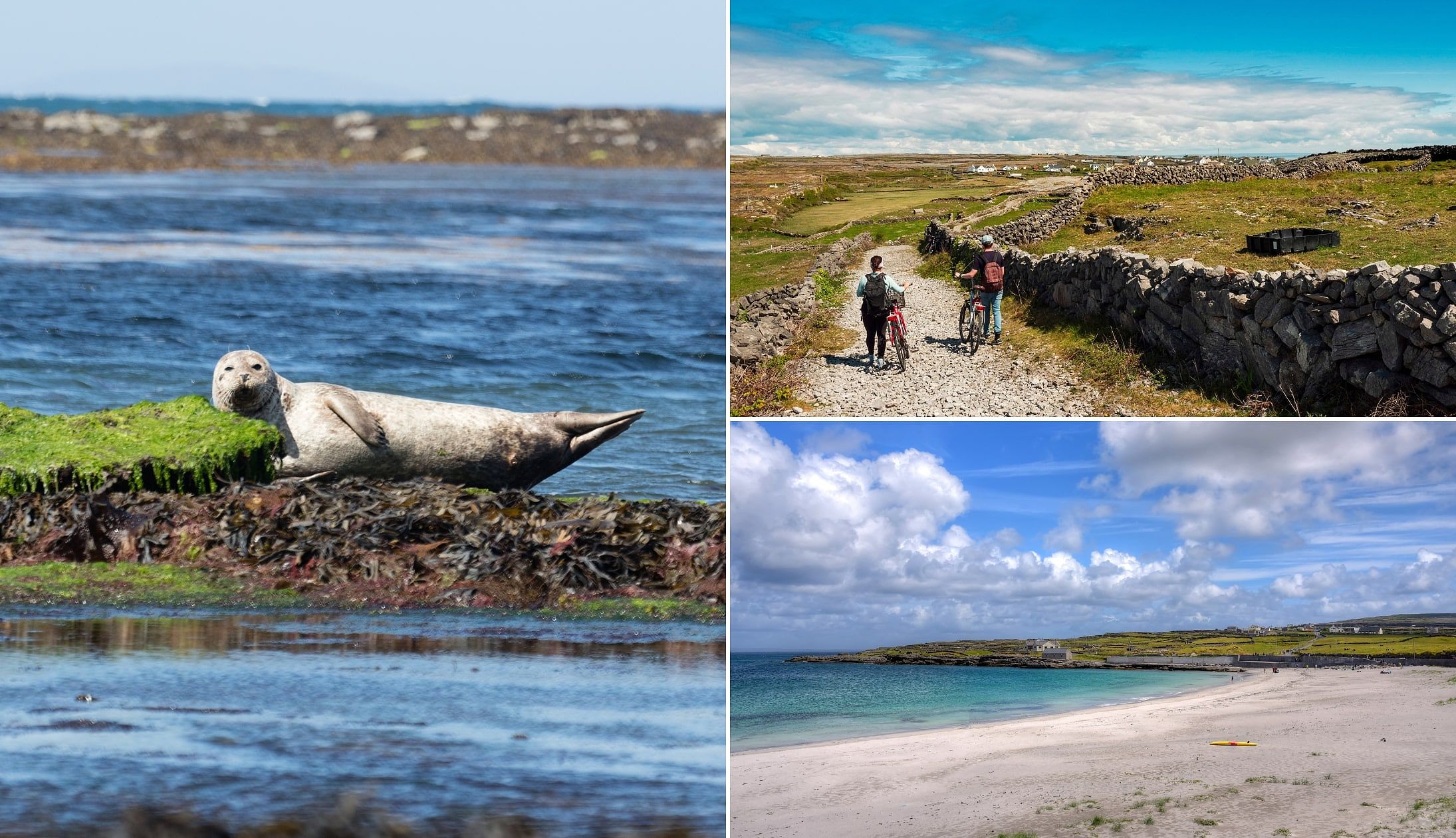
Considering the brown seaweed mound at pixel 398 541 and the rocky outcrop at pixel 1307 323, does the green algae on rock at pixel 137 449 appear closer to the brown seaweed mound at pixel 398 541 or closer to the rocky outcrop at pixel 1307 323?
the brown seaweed mound at pixel 398 541

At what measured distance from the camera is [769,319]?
1719cm

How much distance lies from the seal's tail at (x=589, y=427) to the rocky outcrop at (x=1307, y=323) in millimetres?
6564

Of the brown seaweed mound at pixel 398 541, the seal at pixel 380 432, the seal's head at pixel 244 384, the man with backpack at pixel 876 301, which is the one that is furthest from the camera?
the man with backpack at pixel 876 301

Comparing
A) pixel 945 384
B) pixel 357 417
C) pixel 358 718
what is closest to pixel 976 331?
pixel 945 384

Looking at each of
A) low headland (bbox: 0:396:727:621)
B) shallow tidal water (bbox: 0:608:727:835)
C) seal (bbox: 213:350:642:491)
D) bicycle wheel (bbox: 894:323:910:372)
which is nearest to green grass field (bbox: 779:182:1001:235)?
bicycle wheel (bbox: 894:323:910:372)

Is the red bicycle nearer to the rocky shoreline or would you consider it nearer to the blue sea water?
the blue sea water

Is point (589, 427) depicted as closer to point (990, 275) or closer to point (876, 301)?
point (876, 301)

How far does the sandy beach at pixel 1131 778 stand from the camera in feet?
36.6

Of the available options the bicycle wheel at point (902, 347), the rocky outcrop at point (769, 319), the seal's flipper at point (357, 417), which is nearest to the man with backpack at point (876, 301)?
the bicycle wheel at point (902, 347)

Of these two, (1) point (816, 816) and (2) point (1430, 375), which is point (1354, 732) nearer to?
(2) point (1430, 375)

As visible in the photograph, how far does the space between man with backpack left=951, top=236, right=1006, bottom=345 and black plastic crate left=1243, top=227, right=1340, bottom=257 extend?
234 inches

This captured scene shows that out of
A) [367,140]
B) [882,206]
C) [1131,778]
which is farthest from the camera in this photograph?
[367,140]

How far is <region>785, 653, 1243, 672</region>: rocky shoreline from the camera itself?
34969 mm

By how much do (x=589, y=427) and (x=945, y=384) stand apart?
13.4 ft
